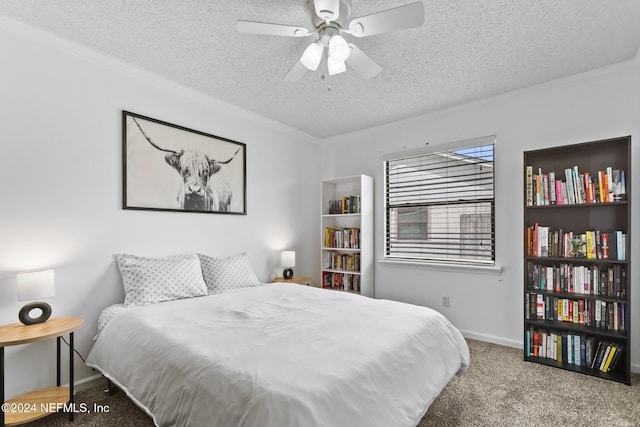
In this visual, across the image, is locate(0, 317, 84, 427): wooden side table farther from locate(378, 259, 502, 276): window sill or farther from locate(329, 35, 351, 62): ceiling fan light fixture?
locate(378, 259, 502, 276): window sill

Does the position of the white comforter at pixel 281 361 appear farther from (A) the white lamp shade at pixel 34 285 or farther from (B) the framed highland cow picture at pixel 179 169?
(B) the framed highland cow picture at pixel 179 169

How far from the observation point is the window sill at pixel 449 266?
3305mm

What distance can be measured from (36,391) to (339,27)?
10.4ft

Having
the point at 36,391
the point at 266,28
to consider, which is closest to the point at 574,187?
the point at 266,28

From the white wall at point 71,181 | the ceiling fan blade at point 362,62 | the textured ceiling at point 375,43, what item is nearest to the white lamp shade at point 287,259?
the white wall at point 71,181

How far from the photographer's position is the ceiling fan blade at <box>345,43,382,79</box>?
208cm

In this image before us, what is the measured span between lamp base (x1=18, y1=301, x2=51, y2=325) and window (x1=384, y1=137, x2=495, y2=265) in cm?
341

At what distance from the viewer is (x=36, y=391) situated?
2.16 m

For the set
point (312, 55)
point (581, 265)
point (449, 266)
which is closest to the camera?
point (312, 55)

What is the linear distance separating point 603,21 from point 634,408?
2588 mm

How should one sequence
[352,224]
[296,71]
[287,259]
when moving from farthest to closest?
[352,224]
[287,259]
[296,71]

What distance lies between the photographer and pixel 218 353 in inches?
60.3

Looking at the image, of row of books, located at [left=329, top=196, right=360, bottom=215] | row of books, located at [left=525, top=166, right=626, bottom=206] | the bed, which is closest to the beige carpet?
the bed

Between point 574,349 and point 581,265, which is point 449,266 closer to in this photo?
point 581,265
